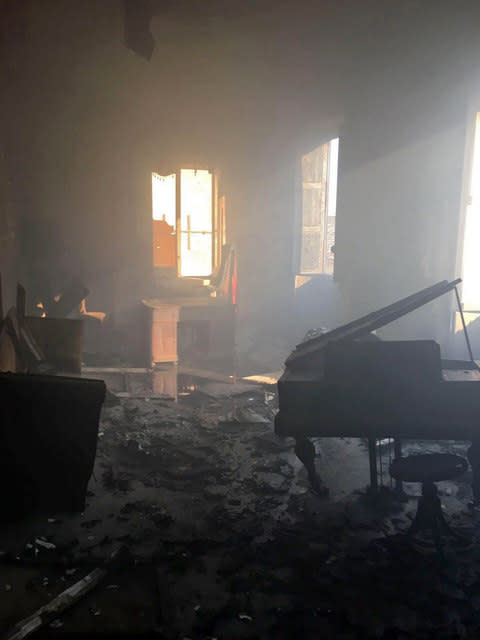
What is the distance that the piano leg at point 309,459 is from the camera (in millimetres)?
4527

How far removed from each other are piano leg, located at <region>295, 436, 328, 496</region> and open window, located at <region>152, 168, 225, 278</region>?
8304 millimetres

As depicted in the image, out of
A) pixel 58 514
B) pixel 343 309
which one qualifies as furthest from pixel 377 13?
pixel 58 514

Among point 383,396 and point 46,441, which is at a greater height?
point 383,396

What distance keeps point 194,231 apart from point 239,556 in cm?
1081

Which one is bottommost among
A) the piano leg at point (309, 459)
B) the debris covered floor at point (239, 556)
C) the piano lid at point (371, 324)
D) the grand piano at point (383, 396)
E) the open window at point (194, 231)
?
the debris covered floor at point (239, 556)

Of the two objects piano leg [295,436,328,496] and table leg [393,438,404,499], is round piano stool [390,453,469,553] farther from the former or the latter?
piano leg [295,436,328,496]

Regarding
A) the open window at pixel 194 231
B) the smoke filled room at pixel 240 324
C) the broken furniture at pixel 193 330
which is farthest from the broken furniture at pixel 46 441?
the open window at pixel 194 231

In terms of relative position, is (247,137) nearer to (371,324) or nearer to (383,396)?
(371,324)

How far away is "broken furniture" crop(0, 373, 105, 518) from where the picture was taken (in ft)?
13.6

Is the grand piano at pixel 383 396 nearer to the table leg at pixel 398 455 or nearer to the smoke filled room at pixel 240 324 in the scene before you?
the smoke filled room at pixel 240 324

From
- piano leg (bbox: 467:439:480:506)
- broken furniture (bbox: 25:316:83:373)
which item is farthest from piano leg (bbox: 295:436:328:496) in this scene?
broken furniture (bbox: 25:316:83:373)

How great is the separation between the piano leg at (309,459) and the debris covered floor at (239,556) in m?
0.11

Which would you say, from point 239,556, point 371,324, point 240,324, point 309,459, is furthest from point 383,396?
point 240,324

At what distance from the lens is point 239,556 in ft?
12.2
